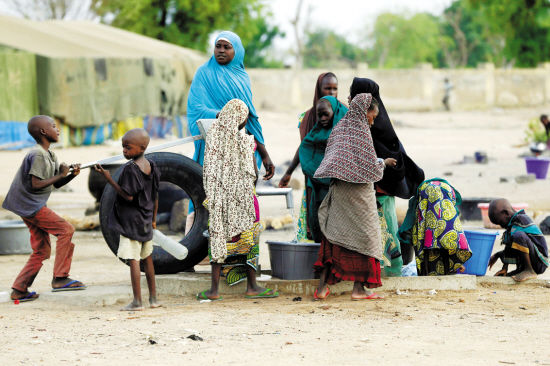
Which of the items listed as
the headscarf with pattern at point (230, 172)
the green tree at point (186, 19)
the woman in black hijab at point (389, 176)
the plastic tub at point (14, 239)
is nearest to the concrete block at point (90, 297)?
the headscarf with pattern at point (230, 172)

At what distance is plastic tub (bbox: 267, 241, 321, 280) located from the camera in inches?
235

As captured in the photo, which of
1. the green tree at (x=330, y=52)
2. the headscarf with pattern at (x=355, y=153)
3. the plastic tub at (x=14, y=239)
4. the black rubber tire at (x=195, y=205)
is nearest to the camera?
the headscarf with pattern at (x=355, y=153)

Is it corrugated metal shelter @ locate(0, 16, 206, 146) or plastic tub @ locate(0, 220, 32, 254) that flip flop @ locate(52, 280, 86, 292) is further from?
corrugated metal shelter @ locate(0, 16, 206, 146)

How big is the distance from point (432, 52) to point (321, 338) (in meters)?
67.2

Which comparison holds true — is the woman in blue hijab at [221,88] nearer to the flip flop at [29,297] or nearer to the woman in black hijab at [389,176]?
the woman in black hijab at [389,176]

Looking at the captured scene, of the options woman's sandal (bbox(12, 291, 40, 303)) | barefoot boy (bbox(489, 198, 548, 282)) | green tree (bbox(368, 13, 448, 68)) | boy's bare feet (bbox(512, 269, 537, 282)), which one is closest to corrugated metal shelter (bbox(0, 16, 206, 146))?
woman's sandal (bbox(12, 291, 40, 303))

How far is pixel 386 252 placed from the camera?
6.00 metres

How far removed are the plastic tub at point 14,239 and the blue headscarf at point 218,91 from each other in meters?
2.90

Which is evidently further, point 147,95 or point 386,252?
point 147,95

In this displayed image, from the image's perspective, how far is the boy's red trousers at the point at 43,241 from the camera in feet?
19.2

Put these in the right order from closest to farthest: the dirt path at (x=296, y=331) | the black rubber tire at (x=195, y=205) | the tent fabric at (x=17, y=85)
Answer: the dirt path at (x=296, y=331) → the black rubber tire at (x=195, y=205) → the tent fabric at (x=17, y=85)

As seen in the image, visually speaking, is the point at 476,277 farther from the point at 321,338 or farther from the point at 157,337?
the point at 157,337

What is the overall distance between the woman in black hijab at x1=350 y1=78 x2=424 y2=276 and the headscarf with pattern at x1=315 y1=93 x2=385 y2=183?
241 mm

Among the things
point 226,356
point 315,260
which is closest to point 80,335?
point 226,356
